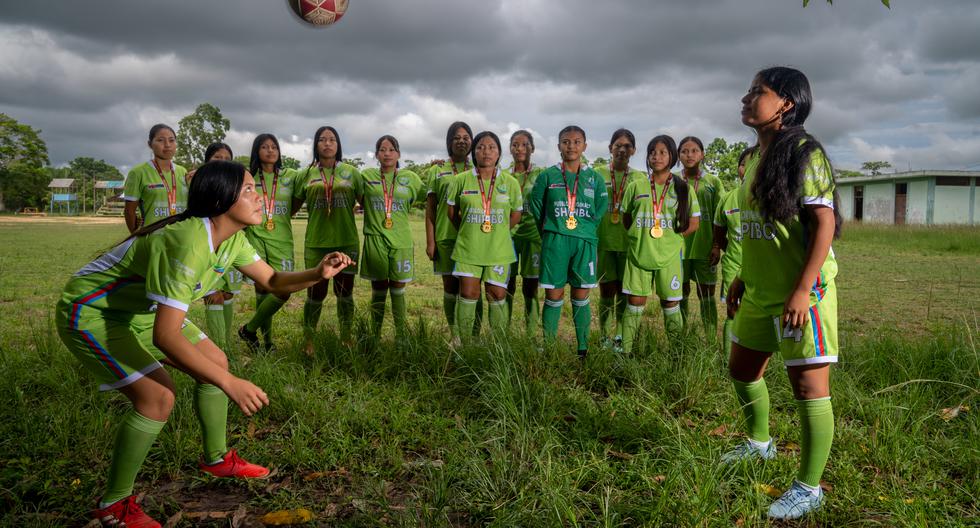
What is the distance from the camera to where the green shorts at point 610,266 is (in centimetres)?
638

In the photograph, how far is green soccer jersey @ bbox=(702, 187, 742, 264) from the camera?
221 inches

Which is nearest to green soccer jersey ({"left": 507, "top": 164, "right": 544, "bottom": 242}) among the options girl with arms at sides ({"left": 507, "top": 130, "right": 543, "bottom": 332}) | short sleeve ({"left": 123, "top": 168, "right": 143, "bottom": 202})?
girl with arms at sides ({"left": 507, "top": 130, "right": 543, "bottom": 332})

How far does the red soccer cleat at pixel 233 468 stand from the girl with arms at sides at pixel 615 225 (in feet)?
12.3

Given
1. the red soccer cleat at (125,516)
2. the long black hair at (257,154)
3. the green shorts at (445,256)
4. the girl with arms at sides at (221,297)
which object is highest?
the long black hair at (257,154)

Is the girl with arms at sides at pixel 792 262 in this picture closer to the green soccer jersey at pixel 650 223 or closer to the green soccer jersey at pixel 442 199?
the green soccer jersey at pixel 650 223

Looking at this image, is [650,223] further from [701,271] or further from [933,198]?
[933,198]

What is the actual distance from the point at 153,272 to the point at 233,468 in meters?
1.20

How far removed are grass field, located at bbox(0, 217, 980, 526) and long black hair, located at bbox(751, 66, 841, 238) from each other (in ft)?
4.14

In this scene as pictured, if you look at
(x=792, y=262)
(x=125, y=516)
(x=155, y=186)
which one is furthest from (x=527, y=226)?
(x=125, y=516)

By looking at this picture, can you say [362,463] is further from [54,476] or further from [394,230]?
[394,230]

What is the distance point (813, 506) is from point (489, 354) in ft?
7.02

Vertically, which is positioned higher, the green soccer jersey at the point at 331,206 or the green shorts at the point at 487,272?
the green soccer jersey at the point at 331,206

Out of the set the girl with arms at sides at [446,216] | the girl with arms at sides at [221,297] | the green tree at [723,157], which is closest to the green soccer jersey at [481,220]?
the girl with arms at sides at [446,216]

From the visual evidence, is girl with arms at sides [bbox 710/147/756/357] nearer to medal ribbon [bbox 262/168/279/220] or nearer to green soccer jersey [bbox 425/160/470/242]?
green soccer jersey [bbox 425/160/470/242]
